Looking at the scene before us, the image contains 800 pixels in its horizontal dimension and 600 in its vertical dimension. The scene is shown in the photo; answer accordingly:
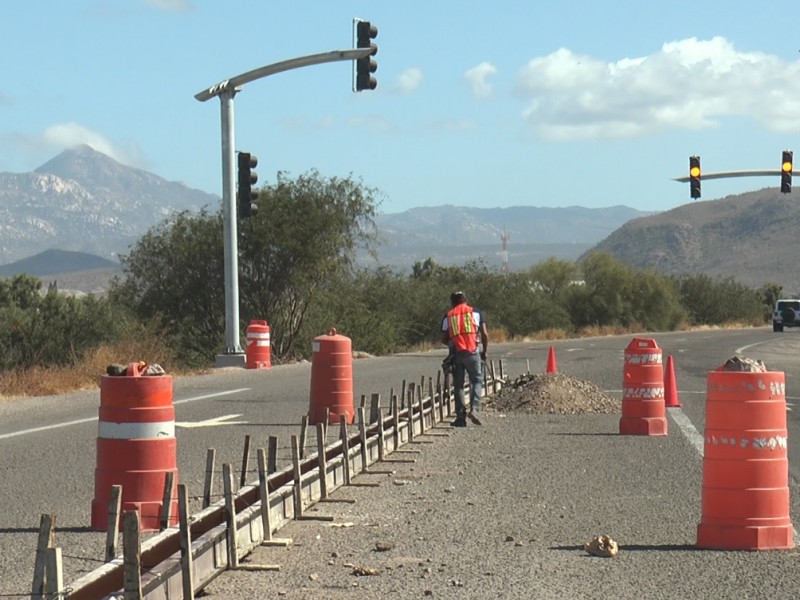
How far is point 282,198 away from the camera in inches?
1483

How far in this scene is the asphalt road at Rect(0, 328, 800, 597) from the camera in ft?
30.5

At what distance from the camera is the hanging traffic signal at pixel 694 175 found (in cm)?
4250

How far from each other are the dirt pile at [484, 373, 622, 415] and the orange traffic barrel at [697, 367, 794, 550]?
10051 millimetres

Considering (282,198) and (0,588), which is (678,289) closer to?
(282,198)

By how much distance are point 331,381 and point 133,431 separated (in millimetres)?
7206

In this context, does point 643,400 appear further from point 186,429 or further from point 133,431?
point 133,431

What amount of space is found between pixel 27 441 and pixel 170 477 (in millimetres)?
7936

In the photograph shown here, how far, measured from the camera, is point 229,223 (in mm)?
30797

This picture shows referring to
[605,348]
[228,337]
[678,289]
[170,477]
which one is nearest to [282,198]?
[228,337]

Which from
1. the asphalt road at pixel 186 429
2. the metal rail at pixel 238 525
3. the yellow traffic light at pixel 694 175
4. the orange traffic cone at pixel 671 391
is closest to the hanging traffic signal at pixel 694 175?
the yellow traffic light at pixel 694 175

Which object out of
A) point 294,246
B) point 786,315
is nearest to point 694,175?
point 294,246

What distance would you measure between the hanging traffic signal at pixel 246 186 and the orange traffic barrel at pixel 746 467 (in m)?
20.7

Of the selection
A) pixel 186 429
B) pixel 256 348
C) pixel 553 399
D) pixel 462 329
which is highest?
pixel 462 329

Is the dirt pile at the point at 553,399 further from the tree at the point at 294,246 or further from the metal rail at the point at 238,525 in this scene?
the tree at the point at 294,246
